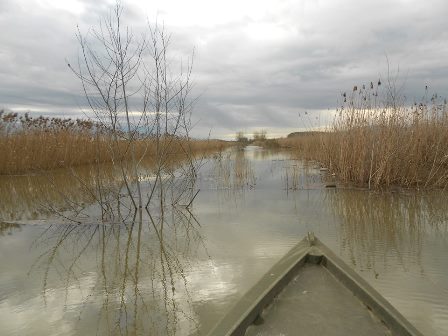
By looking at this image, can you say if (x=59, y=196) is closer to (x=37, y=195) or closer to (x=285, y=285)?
(x=37, y=195)

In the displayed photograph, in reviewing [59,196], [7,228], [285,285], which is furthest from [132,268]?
[59,196]

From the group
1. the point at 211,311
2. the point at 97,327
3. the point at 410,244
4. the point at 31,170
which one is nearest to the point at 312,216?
the point at 410,244

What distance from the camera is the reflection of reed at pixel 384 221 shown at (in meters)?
3.81

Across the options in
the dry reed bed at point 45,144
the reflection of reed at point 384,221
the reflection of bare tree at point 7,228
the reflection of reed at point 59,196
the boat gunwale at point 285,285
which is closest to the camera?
the boat gunwale at point 285,285

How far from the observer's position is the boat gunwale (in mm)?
1825

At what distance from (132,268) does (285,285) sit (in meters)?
1.82

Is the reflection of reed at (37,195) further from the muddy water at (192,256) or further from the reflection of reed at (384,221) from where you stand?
the reflection of reed at (384,221)

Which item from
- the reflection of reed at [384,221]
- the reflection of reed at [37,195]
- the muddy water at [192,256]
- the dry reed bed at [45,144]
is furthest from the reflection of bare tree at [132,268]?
the dry reed bed at [45,144]

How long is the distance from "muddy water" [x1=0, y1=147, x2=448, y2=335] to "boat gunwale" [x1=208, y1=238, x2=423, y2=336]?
0.51 meters

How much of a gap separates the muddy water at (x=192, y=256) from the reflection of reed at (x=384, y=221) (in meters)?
0.02

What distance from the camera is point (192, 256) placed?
12.9ft

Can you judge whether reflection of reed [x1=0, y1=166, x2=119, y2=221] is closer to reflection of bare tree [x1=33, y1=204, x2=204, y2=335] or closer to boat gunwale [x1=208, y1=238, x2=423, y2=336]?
reflection of bare tree [x1=33, y1=204, x2=204, y2=335]

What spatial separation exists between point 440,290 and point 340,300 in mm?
1218

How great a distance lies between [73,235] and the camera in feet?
15.8
